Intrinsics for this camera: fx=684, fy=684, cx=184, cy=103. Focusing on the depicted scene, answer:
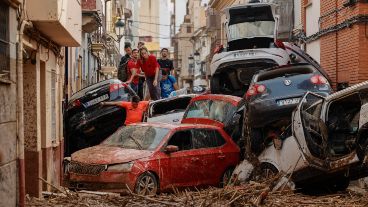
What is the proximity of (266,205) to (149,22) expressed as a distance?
107m

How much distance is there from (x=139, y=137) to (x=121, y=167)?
142 cm

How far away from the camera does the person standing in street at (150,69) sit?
60.4ft

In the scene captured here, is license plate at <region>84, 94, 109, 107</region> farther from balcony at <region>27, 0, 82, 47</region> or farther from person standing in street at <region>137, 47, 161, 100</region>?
balcony at <region>27, 0, 82, 47</region>

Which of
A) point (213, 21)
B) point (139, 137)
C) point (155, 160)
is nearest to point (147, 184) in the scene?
point (155, 160)

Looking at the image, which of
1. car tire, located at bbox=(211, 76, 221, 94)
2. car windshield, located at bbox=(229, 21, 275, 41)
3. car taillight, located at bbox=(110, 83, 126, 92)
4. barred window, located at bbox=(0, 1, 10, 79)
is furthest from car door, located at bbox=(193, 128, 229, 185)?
car windshield, located at bbox=(229, 21, 275, 41)

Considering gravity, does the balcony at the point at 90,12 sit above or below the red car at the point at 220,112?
above

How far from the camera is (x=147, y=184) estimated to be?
11609mm

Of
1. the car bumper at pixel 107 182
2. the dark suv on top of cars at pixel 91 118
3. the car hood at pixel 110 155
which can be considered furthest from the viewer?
the dark suv on top of cars at pixel 91 118

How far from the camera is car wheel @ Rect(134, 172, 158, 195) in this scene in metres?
11.4

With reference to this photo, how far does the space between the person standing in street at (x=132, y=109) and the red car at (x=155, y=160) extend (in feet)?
7.01

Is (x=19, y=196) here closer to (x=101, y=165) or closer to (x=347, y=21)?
(x=101, y=165)

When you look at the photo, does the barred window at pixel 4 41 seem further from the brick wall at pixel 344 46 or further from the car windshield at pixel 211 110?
the brick wall at pixel 344 46

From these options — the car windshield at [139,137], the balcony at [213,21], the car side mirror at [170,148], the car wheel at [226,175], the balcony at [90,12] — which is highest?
the balcony at [213,21]

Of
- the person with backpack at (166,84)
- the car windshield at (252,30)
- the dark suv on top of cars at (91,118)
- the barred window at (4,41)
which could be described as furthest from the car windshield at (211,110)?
the barred window at (4,41)
